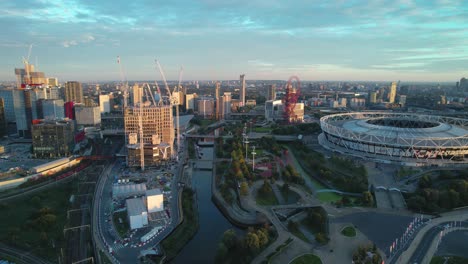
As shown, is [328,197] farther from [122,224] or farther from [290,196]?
[122,224]

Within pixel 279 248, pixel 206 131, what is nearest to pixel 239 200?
pixel 279 248

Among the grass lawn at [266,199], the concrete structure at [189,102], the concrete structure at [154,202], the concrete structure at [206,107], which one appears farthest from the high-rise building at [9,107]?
the grass lawn at [266,199]

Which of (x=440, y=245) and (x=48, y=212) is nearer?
(x=440, y=245)

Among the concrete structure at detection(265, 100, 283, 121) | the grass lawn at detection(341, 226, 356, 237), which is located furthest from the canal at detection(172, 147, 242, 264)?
the concrete structure at detection(265, 100, 283, 121)

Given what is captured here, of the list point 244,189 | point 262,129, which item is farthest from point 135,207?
point 262,129

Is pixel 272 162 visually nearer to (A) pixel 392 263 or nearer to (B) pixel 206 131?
(A) pixel 392 263

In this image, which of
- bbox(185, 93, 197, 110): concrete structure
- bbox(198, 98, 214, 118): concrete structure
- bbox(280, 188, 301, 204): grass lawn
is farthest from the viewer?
bbox(185, 93, 197, 110): concrete structure

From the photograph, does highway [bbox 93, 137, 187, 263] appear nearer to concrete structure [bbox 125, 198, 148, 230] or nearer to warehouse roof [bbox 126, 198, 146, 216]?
concrete structure [bbox 125, 198, 148, 230]
